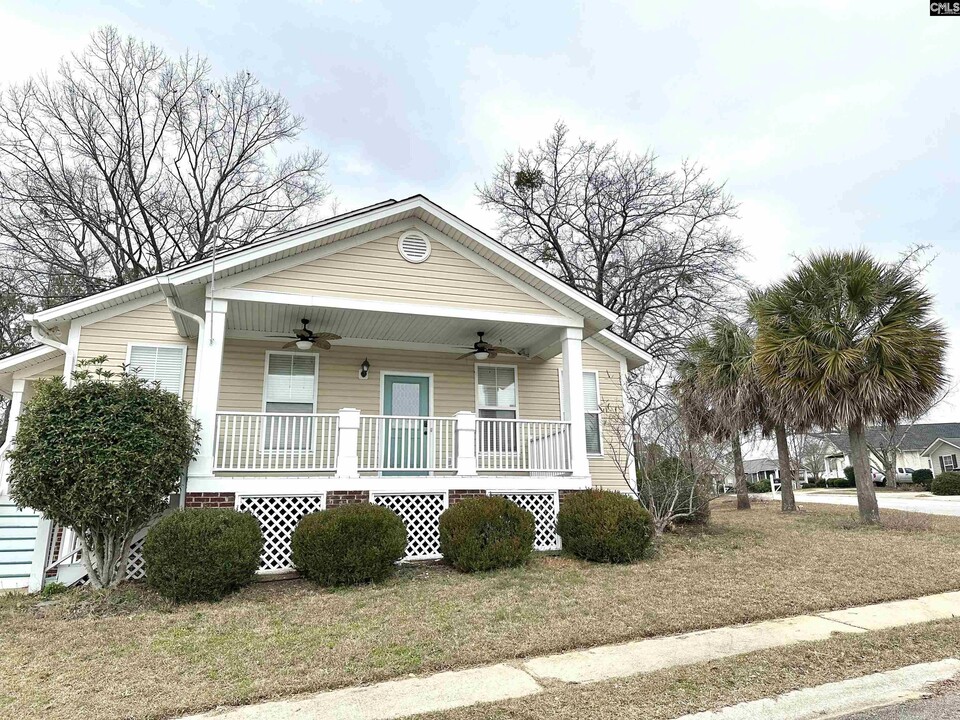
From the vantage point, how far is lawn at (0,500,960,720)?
4.48 m

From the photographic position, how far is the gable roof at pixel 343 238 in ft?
28.6

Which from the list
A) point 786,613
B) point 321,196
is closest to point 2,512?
point 786,613

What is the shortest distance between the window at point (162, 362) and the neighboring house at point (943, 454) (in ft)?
175

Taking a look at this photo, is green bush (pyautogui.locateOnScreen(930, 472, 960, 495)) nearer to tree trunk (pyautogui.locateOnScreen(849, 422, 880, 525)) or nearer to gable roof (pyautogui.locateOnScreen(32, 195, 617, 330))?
tree trunk (pyautogui.locateOnScreen(849, 422, 880, 525))

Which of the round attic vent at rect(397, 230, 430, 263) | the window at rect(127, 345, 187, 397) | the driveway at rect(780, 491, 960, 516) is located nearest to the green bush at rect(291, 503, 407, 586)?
the round attic vent at rect(397, 230, 430, 263)

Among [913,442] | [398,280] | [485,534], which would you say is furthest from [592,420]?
[913,442]

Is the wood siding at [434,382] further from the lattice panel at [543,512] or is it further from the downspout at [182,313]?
the lattice panel at [543,512]

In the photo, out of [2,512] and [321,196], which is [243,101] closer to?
[321,196]

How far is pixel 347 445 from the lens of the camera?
9031 mm

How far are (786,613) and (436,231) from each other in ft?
24.3

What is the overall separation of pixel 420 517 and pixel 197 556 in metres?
3.40

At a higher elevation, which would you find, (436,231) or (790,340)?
(436,231)

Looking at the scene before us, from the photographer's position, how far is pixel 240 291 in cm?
888

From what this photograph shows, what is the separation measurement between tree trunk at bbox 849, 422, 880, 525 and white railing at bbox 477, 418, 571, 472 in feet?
23.4
